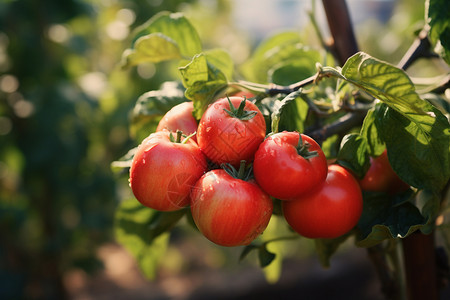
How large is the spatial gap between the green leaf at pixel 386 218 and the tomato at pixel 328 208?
0.08ft

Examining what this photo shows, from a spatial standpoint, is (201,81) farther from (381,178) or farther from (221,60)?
(381,178)

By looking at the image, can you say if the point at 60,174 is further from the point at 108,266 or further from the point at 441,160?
the point at 441,160

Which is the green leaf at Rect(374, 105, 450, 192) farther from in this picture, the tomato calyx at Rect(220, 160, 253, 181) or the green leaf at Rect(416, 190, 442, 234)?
the tomato calyx at Rect(220, 160, 253, 181)

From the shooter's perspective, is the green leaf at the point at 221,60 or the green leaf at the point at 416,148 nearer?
the green leaf at the point at 416,148

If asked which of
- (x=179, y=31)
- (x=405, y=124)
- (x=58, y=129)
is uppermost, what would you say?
(x=179, y=31)

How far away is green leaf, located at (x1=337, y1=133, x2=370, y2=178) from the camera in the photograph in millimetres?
386

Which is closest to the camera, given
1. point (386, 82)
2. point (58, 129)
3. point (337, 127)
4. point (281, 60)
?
point (386, 82)

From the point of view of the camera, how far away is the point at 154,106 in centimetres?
47

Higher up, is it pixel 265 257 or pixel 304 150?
pixel 304 150

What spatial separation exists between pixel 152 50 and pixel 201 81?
0.32 ft

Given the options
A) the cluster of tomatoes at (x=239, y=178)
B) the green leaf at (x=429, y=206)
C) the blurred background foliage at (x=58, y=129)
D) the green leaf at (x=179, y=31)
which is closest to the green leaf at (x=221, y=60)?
the green leaf at (x=179, y=31)

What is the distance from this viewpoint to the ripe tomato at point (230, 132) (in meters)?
0.34

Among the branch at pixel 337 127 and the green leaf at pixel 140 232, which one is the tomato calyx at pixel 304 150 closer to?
the branch at pixel 337 127

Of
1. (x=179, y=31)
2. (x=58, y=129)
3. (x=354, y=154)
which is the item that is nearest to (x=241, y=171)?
(x=354, y=154)
